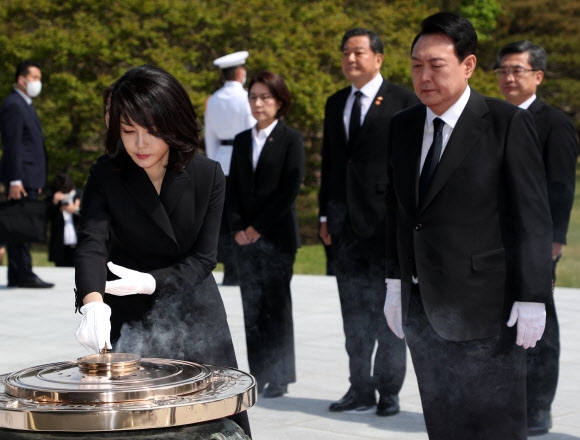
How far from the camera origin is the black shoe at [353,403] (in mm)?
6000

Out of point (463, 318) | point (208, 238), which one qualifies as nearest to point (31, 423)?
point (208, 238)

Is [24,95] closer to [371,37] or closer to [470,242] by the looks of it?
[371,37]

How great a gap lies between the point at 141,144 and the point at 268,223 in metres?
2.98

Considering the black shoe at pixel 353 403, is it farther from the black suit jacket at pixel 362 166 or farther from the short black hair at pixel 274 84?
the short black hair at pixel 274 84

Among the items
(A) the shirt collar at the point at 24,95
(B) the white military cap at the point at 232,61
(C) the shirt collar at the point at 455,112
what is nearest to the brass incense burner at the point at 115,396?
(C) the shirt collar at the point at 455,112

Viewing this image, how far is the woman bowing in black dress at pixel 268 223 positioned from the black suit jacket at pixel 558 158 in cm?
168

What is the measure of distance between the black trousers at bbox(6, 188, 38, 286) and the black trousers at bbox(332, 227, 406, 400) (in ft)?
18.4

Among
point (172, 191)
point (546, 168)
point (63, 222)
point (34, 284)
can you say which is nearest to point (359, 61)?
point (546, 168)

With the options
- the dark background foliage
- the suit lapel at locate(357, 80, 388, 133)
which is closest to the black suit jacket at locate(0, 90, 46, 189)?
the suit lapel at locate(357, 80, 388, 133)

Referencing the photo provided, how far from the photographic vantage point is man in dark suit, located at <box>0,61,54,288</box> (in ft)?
34.3

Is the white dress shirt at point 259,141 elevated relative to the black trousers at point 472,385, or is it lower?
elevated

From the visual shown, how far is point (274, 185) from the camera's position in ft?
21.5

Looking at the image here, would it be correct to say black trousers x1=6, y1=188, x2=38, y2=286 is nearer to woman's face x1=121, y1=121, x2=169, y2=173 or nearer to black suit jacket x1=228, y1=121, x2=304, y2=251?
black suit jacket x1=228, y1=121, x2=304, y2=251

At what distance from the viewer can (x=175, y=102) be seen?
3566mm
